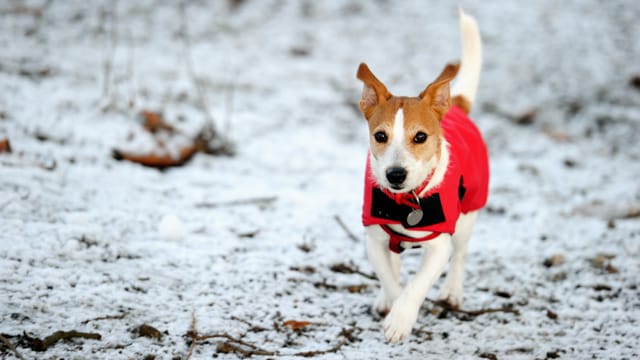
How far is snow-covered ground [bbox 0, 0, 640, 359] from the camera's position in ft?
9.77

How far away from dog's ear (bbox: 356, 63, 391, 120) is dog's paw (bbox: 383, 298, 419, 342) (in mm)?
1017

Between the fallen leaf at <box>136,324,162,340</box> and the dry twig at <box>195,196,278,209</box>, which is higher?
the dry twig at <box>195,196,278,209</box>

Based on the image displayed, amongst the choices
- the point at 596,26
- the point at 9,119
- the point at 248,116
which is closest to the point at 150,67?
the point at 248,116

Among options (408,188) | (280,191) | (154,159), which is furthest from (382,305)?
(154,159)

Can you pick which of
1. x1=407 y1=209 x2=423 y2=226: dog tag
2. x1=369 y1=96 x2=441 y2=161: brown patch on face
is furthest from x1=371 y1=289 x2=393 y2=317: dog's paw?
x1=369 y1=96 x2=441 y2=161: brown patch on face

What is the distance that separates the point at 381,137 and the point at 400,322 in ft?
3.00

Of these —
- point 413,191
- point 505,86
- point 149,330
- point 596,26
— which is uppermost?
point 596,26

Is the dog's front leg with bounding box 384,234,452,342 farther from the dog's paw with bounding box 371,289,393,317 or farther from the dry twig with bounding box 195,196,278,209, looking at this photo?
the dry twig with bounding box 195,196,278,209

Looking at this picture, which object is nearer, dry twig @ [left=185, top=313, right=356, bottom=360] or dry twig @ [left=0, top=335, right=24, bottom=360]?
dry twig @ [left=0, top=335, right=24, bottom=360]

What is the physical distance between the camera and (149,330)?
9.01ft

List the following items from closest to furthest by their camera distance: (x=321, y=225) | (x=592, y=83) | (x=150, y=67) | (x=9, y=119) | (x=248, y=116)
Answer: (x=321, y=225)
(x=9, y=119)
(x=248, y=116)
(x=150, y=67)
(x=592, y=83)

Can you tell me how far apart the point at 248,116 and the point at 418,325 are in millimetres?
4259

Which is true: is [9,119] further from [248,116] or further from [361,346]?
[361,346]

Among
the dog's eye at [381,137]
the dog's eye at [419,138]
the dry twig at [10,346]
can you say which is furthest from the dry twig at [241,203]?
the dry twig at [10,346]
